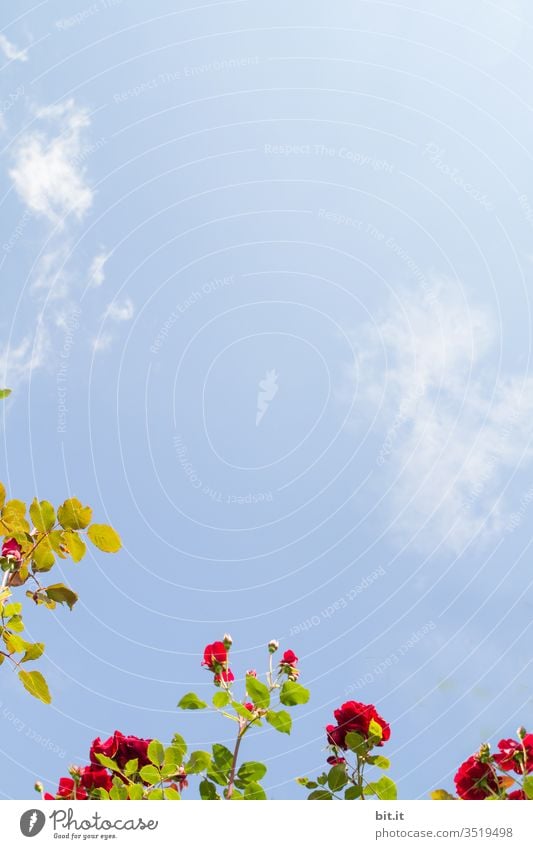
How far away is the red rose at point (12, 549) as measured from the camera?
2.53 m

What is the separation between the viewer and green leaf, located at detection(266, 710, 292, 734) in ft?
9.68

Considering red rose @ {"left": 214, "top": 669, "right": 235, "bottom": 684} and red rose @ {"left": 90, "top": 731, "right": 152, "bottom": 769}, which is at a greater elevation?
red rose @ {"left": 214, "top": 669, "right": 235, "bottom": 684}

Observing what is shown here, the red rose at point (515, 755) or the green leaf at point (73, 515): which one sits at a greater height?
the green leaf at point (73, 515)

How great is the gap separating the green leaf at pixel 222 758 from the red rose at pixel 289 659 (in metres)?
0.47

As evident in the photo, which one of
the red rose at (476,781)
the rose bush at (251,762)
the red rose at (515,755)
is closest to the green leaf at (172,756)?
the rose bush at (251,762)

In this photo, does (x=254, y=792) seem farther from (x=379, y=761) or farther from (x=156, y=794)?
(x=379, y=761)

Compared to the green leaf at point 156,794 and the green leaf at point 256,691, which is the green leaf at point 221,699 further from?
the green leaf at point 156,794

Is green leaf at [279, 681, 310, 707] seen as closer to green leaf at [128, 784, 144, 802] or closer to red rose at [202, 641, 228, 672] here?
red rose at [202, 641, 228, 672]

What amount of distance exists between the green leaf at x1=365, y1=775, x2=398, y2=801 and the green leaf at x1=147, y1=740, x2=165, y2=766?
3.42ft

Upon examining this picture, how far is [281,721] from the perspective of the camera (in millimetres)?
2965

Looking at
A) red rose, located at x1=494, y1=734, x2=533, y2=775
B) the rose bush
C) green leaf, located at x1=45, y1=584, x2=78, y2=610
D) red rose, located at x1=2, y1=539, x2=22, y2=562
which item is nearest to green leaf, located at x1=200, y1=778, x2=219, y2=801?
the rose bush

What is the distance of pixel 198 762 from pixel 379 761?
0.92 m

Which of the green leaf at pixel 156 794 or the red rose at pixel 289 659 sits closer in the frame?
the green leaf at pixel 156 794
